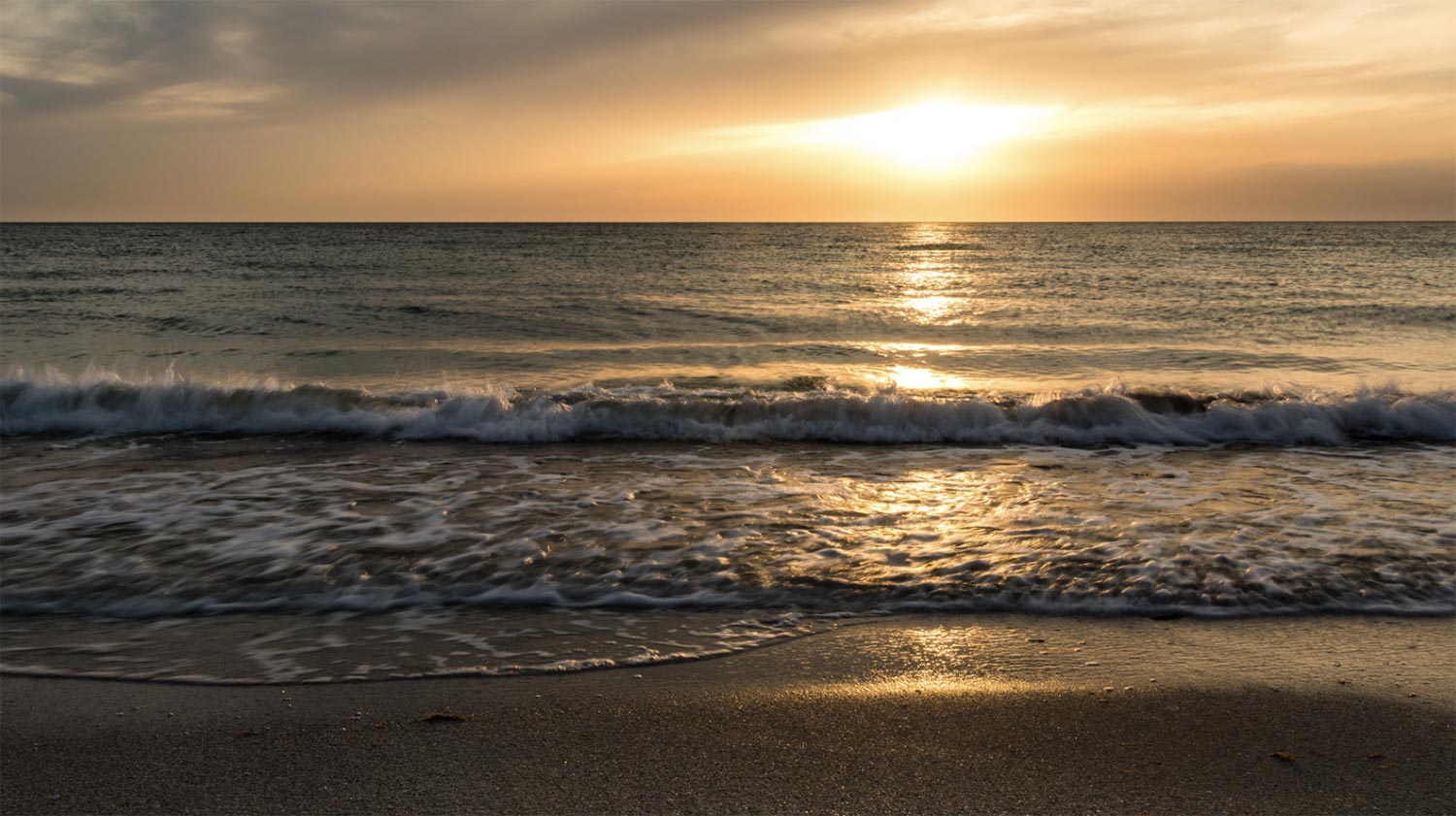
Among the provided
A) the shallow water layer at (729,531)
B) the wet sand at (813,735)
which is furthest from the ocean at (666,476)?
the wet sand at (813,735)

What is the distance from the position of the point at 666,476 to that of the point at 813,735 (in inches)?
191

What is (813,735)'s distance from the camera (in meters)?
3.43

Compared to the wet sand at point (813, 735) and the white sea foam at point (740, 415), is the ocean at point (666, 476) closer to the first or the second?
the white sea foam at point (740, 415)

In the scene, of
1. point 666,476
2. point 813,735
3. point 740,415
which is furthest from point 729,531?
point 740,415

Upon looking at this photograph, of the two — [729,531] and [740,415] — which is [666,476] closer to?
[729,531]

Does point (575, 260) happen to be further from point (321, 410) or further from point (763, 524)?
point (763, 524)

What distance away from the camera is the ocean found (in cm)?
483

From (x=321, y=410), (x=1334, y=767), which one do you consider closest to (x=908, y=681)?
(x=1334, y=767)

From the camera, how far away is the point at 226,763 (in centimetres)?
327

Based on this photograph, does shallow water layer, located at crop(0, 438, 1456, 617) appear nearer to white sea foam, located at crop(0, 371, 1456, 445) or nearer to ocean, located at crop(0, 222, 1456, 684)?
ocean, located at crop(0, 222, 1456, 684)

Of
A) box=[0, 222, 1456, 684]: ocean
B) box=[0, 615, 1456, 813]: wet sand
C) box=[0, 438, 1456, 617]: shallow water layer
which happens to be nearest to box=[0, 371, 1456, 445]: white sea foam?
box=[0, 222, 1456, 684]: ocean

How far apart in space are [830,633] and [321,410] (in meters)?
8.68

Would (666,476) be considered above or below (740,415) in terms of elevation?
below

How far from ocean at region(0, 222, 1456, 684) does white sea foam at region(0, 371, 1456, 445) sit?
50 millimetres
